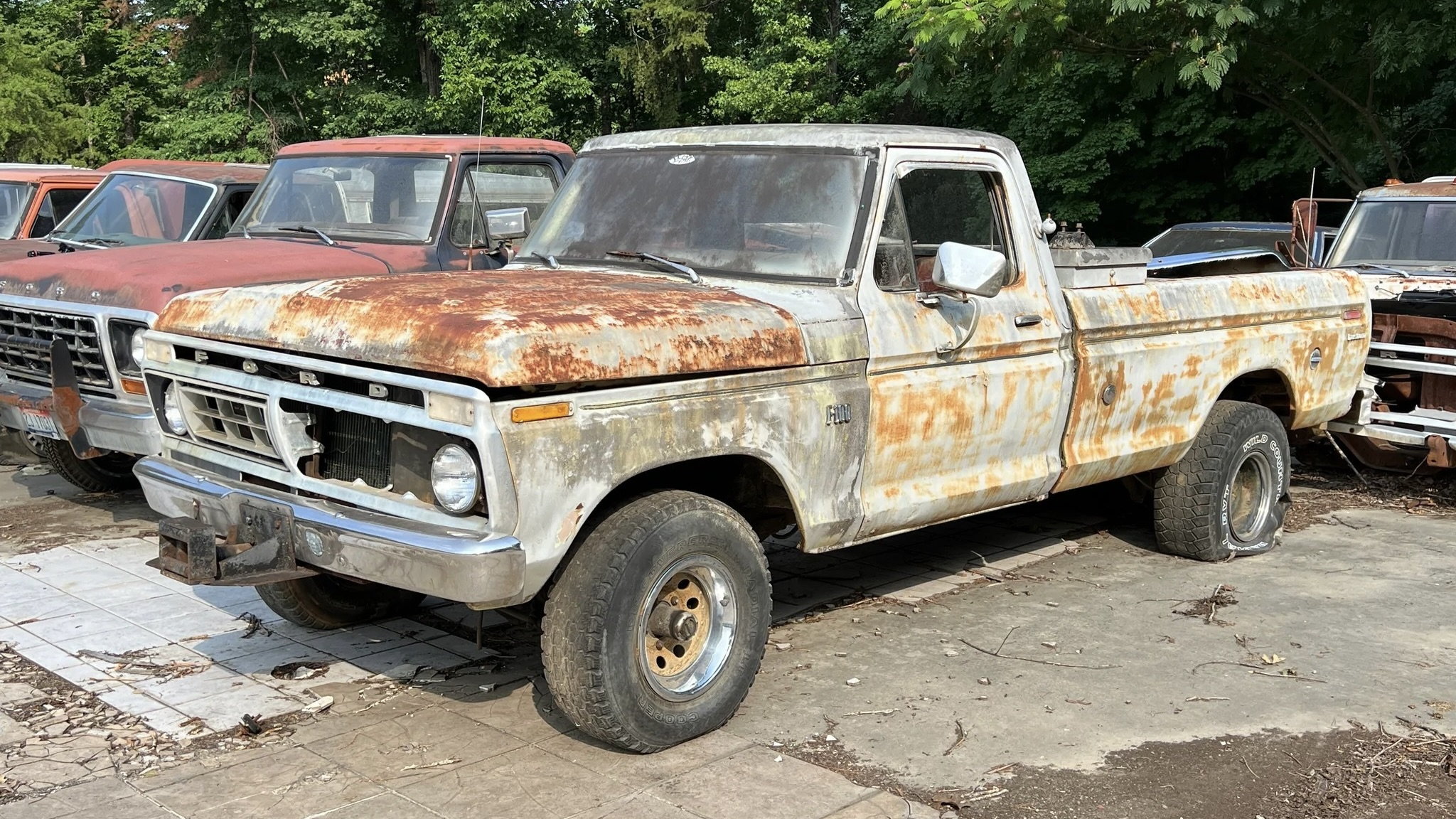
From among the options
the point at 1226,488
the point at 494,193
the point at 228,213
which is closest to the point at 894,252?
the point at 1226,488

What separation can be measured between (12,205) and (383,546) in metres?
9.87

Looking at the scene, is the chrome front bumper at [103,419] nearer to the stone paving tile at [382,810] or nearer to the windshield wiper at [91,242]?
the windshield wiper at [91,242]

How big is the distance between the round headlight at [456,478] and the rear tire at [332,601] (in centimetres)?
169

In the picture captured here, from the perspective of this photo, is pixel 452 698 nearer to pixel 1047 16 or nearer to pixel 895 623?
pixel 895 623

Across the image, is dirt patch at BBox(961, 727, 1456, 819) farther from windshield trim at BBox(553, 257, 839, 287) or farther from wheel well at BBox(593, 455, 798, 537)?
windshield trim at BBox(553, 257, 839, 287)

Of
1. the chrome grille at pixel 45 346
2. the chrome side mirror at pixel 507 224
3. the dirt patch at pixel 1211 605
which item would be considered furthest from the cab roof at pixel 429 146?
the dirt patch at pixel 1211 605

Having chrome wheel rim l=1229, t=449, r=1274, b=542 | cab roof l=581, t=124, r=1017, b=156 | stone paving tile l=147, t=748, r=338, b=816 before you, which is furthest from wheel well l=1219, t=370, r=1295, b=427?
stone paving tile l=147, t=748, r=338, b=816

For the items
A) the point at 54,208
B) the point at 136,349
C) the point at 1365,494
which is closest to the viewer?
the point at 136,349

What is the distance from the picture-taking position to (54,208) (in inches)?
476

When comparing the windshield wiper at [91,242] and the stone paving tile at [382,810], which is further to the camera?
the windshield wiper at [91,242]

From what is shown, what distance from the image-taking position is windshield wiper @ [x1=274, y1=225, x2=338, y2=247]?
327 inches

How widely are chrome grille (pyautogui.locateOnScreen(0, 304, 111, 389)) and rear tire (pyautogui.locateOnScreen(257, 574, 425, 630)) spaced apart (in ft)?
6.65

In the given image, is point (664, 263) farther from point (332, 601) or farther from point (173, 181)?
point (173, 181)

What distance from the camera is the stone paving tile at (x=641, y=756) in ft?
14.6
